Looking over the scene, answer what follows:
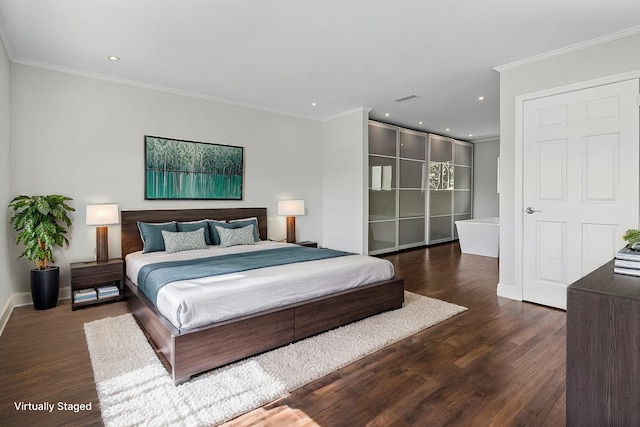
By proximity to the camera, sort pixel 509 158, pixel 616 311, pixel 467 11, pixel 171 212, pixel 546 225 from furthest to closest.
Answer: pixel 171 212, pixel 509 158, pixel 546 225, pixel 467 11, pixel 616 311

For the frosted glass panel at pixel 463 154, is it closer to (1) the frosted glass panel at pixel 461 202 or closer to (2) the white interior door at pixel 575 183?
(1) the frosted glass panel at pixel 461 202

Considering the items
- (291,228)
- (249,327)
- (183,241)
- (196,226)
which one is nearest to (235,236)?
(196,226)

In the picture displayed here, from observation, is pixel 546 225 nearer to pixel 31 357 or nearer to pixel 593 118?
pixel 593 118

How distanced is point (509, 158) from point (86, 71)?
4883 millimetres

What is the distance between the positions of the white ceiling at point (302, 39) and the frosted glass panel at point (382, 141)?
159cm

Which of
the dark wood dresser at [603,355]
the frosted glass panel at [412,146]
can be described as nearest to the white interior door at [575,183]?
the dark wood dresser at [603,355]

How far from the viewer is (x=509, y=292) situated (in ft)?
12.3

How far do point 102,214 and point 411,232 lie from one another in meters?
5.56

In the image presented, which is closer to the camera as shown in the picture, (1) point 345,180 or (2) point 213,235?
(2) point 213,235

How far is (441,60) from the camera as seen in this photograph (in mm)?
3529

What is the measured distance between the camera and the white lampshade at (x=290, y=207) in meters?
5.34

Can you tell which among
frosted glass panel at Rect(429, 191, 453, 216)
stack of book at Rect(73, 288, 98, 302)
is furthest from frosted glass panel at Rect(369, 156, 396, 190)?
stack of book at Rect(73, 288, 98, 302)

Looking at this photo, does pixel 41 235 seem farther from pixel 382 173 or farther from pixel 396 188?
pixel 396 188

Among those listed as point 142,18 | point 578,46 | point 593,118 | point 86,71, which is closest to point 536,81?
point 578,46
